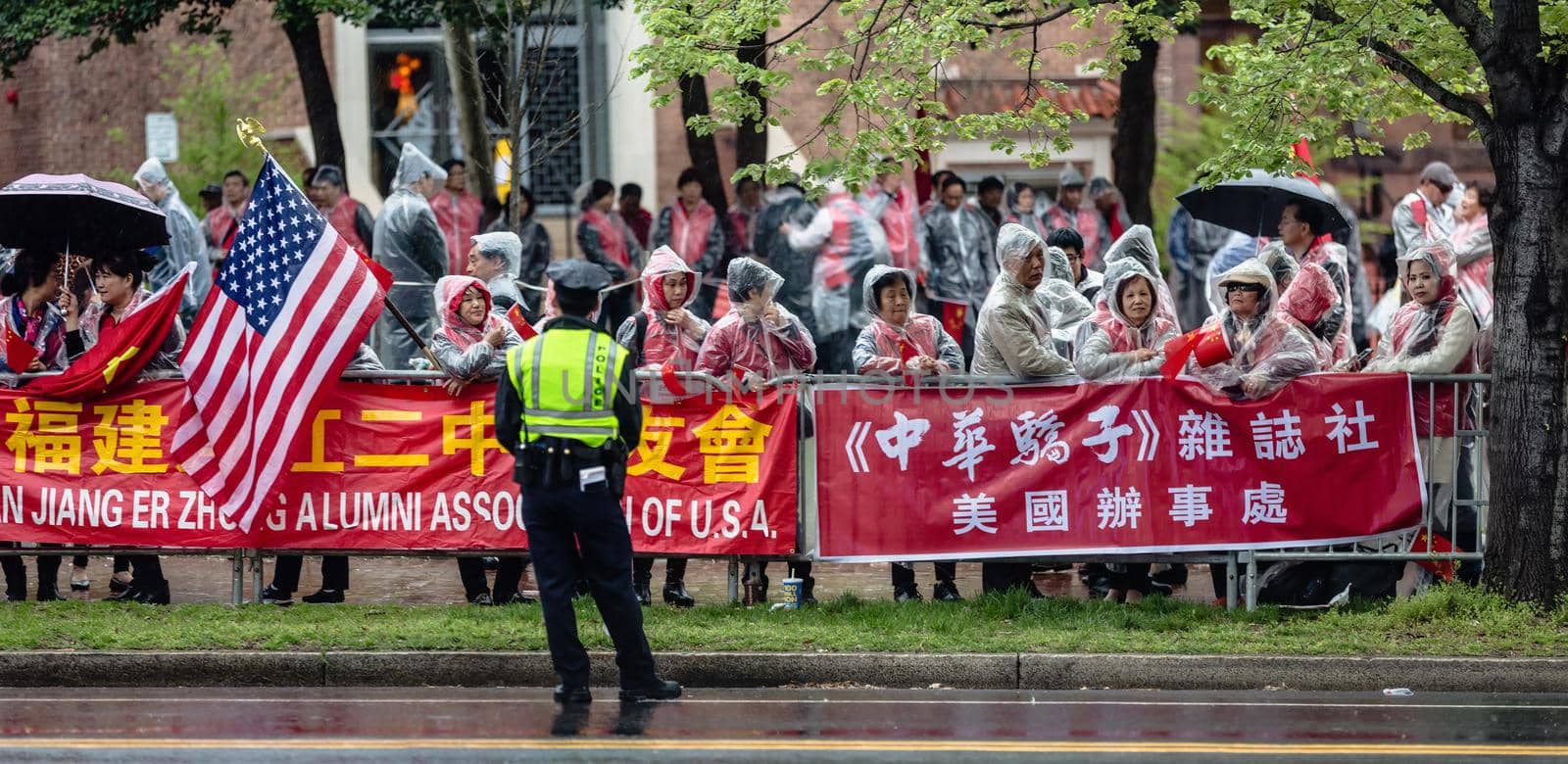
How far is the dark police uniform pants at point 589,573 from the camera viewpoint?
30.5ft

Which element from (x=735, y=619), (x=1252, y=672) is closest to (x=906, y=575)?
(x=735, y=619)

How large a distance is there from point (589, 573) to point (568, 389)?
849 mm

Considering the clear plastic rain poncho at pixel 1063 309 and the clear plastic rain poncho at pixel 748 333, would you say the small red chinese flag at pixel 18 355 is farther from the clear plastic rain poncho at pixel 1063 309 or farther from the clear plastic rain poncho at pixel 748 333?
the clear plastic rain poncho at pixel 1063 309

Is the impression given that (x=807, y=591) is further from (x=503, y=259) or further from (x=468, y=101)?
(x=468, y=101)

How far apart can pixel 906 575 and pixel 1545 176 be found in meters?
3.93

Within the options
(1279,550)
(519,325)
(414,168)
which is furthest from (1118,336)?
(414,168)

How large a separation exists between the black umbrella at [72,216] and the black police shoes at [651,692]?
489 cm

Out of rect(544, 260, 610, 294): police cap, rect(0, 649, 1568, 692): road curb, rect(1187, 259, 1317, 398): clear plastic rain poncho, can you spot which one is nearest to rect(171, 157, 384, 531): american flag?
rect(0, 649, 1568, 692): road curb

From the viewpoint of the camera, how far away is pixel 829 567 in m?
13.6

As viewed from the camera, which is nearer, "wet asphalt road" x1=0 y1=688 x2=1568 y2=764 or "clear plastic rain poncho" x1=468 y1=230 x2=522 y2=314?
"wet asphalt road" x1=0 y1=688 x2=1568 y2=764

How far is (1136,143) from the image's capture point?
21.0m

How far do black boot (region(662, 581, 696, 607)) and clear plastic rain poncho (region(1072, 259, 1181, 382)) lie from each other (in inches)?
97.4

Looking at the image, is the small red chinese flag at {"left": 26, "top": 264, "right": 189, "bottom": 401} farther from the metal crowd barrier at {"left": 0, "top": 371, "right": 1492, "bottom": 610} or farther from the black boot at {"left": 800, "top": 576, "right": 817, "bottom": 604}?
the black boot at {"left": 800, "top": 576, "right": 817, "bottom": 604}

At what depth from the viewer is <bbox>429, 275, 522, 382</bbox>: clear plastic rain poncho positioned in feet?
37.6
